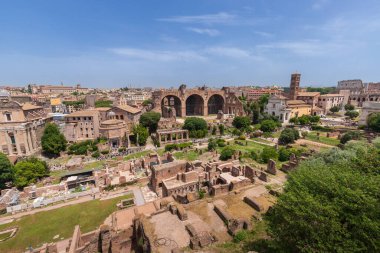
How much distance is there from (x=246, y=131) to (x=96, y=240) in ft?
168

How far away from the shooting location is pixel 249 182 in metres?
24.0

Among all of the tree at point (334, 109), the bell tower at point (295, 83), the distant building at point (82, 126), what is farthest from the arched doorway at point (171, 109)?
the tree at point (334, 109)

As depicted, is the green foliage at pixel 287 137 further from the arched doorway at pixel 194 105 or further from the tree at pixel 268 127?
the arched doorway at pixel 194 105

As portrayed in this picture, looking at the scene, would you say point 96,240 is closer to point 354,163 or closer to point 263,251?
point 263,251

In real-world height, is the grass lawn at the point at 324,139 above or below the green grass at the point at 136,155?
above

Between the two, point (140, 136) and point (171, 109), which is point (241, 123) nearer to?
point (171, 109)

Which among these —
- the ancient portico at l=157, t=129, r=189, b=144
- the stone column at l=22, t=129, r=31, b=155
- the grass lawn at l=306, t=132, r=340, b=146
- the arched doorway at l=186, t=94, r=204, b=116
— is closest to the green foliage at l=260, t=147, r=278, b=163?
the grass lawn at l=306, t=132, r=340, b=146

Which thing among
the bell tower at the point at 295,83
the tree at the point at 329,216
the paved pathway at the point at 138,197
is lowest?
the paved pathway at the point at 138,197

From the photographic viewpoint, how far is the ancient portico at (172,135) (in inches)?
2079

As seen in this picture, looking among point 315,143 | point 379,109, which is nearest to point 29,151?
point 315,143

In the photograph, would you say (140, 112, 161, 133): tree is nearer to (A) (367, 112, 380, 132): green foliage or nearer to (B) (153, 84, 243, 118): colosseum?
(B) (153, 84, 243, 118): colosseum

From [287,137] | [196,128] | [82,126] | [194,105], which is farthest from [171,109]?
[287,137]

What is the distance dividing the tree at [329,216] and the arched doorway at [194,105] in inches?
3097

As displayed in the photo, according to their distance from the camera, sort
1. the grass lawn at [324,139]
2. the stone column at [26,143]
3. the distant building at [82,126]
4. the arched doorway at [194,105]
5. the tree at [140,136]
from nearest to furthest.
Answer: the stone column at [26,143] → the grass lawn at [324,139] → the tree at [140,136] → the distant building at [82,126] → the arched doorway at [194,105]
